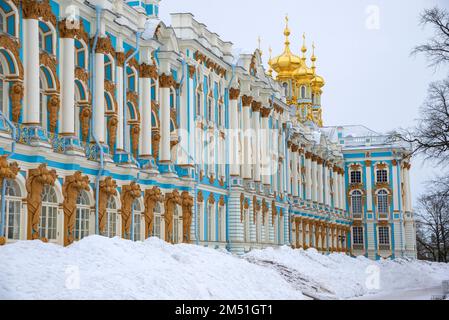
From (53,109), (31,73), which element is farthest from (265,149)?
(31,73)

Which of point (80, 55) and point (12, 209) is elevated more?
point (80, 55)

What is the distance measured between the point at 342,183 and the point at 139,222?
45367mm

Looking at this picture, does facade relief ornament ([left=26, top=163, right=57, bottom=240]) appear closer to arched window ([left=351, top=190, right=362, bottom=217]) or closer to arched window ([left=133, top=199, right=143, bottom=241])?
arched window ([left=133, top=199, right=143, bottom=241])

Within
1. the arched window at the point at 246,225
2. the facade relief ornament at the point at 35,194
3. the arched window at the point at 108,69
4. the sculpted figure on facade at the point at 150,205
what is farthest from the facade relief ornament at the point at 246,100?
the facade relief ornament at the point at 35,194

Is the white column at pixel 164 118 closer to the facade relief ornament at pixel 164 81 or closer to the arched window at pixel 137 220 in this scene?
the facade relief ornament at pixel 164 81

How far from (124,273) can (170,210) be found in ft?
45.8

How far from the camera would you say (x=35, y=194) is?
854 inches

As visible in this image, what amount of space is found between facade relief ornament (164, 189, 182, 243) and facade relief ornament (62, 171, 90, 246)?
7.62 metres

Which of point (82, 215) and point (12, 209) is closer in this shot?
point (12, 209)

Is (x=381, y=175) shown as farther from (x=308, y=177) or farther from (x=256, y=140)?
(x=256, y=140)

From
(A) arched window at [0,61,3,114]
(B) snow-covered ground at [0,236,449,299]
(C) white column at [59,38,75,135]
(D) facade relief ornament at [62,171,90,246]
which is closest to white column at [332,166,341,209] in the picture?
(B) snow-covered ground at [0,236,449,299]

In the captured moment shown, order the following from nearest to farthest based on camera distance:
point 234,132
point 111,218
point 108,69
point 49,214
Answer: point 49,214, point 111,218, point 108,69, point 234,132

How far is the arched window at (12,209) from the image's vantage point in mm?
20641

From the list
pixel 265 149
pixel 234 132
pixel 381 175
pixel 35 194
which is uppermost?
pixel 381 175
